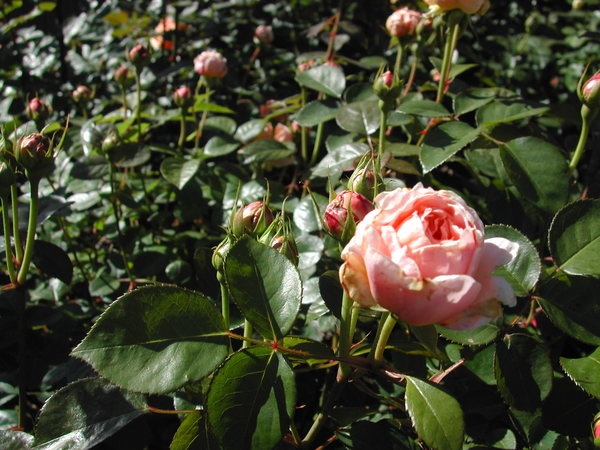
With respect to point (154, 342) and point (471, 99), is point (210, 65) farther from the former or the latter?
point (154, 342)

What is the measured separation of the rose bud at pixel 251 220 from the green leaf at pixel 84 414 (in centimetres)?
24

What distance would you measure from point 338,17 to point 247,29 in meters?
0.38

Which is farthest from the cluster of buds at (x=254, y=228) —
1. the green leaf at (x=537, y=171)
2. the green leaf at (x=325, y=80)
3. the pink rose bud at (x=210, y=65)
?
the pink rose bud at (x=210, y=65)

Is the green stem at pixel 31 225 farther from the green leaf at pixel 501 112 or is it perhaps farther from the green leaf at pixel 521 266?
the green leaf at pixel 501 112

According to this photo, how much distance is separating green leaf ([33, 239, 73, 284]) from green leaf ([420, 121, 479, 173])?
0.67 m

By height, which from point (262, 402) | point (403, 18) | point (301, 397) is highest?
point (403, 18)

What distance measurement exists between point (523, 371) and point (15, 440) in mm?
643

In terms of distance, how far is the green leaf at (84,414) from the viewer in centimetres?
68

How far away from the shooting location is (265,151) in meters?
1.27

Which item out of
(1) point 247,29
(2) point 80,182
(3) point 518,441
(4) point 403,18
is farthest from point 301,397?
(1) point 247,29

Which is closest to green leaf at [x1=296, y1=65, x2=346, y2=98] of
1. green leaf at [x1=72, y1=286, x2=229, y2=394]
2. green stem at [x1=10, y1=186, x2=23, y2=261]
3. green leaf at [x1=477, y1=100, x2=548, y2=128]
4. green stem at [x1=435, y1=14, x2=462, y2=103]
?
green stem at [x1=435, y1=14, x2=462, y2=103]

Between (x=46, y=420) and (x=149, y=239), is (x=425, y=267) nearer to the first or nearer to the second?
(x=46, y=420)

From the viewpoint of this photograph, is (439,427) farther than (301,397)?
No

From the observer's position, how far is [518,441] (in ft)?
2.85
